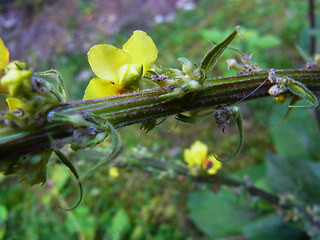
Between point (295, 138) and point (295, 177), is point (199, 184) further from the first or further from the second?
point (295, 138)

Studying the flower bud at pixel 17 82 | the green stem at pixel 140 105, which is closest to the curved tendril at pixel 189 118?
the green stem at pixel 140 105

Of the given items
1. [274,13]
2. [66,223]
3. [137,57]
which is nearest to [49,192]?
[66,223]

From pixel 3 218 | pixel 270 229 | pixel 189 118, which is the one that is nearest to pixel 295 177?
Answer: pixel 270 229

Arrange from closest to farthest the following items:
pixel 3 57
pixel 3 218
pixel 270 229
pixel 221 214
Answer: pixel 3 57
pixel 270 229
pixel 221 214
pixel 3 218

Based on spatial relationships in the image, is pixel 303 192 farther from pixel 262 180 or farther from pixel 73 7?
pixel 73 7

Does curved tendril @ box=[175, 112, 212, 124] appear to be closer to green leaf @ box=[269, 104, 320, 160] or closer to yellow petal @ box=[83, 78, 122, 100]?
yellow petal @ box=[83, 78, 122, 100]
